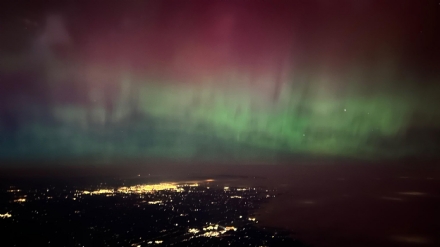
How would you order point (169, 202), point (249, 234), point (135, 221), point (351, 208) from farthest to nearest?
1. point (169, 202)
2. point (351, 208)
3. point (135, 221)
4. point (249, 234)

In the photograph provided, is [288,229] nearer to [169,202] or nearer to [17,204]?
[169,202]

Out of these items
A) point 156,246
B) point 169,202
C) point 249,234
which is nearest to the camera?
point 156,246

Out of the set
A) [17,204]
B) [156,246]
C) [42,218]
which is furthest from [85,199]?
[156,246]

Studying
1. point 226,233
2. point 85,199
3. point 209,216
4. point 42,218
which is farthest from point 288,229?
point 85,199

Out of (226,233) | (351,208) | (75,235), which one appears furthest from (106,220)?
(351,208)

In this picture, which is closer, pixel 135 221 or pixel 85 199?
pixel 135 221

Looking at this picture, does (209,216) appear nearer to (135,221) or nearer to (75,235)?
(135,221)

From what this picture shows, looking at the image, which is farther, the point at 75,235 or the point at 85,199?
the point at 85,199

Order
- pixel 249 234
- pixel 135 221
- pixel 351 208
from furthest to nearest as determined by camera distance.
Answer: pixel 351 208 < pixel 135 221 < pixel 249 234

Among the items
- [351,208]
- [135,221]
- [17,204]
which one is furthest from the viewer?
[17,204]
